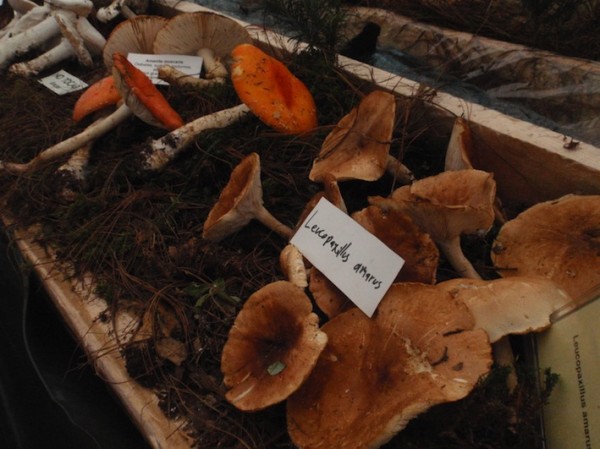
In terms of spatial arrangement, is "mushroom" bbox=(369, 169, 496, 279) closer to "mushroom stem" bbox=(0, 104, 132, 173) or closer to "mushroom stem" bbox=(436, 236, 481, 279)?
"mushroom stem" bbox=(436, 236, 481, 279)

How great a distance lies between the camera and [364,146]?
2027 millimetres

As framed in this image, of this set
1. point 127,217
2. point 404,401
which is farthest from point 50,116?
point 404,401

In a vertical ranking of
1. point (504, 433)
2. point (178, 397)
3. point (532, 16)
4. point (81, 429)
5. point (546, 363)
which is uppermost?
point (532, 16)

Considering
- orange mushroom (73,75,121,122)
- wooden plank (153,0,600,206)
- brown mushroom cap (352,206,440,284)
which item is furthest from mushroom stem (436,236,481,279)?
orange mushroom (73,75,121,122)

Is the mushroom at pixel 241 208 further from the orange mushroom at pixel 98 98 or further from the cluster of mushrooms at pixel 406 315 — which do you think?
the orange mushroom at pixel 98 98

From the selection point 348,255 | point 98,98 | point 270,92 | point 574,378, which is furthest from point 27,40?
point 574,378

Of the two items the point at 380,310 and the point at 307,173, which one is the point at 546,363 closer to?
the point at 380,310

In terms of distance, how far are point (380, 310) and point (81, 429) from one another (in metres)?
1.31

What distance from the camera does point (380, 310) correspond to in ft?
5.04

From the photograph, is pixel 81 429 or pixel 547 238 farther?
pixel 81 429

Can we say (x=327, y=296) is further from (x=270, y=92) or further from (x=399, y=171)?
(x=270, y=92)

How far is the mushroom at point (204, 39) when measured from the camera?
9.05 feet

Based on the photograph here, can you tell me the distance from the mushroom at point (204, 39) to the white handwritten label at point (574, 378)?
2315mm

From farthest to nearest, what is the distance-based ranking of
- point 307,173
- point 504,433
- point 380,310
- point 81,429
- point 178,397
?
1. point 307,173
2. point 81,429
3. point 178,397
4. point 380,310
5. point 504,433
